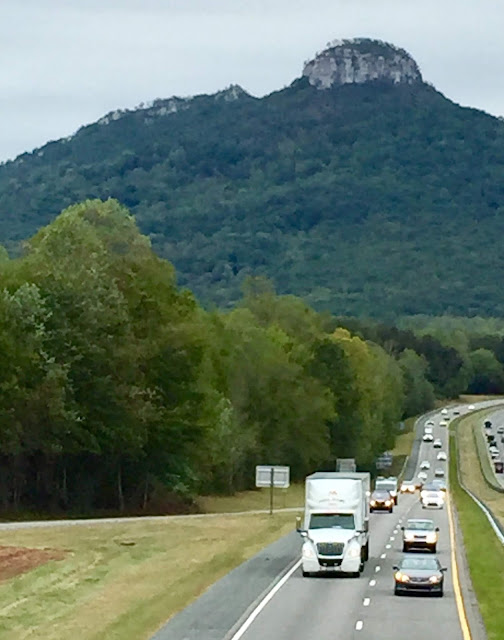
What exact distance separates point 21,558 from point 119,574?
4.71 metres

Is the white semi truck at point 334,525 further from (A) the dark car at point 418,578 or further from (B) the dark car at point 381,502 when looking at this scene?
(B) the dark car at point 381,502

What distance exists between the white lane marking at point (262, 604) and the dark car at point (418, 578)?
383 cm

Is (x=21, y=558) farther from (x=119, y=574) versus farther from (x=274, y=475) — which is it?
(x=274, y=475)

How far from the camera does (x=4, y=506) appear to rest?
7756cm

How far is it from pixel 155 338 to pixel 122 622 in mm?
47620

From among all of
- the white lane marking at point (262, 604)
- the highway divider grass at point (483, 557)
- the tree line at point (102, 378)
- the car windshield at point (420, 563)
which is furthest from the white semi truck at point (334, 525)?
the tree line at point (102, 378)

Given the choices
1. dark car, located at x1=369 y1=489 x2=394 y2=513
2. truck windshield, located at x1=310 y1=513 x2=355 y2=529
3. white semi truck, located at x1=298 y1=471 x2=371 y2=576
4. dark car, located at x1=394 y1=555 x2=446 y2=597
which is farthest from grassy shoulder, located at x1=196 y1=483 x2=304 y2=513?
dark car, located at x1=394 y1=555 x2=446 y2=597

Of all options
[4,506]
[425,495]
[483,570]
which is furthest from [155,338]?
[483,570]

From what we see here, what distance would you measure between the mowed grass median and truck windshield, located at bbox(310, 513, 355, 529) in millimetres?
3740

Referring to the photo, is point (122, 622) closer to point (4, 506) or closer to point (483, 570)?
point (483, 570)

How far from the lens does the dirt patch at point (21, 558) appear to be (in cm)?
4834

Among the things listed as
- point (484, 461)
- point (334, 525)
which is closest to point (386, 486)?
point (334, 525)

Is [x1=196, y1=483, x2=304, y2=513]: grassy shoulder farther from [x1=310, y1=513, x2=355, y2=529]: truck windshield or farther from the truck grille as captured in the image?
the truck grille

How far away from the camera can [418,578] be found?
4225 centimetres
